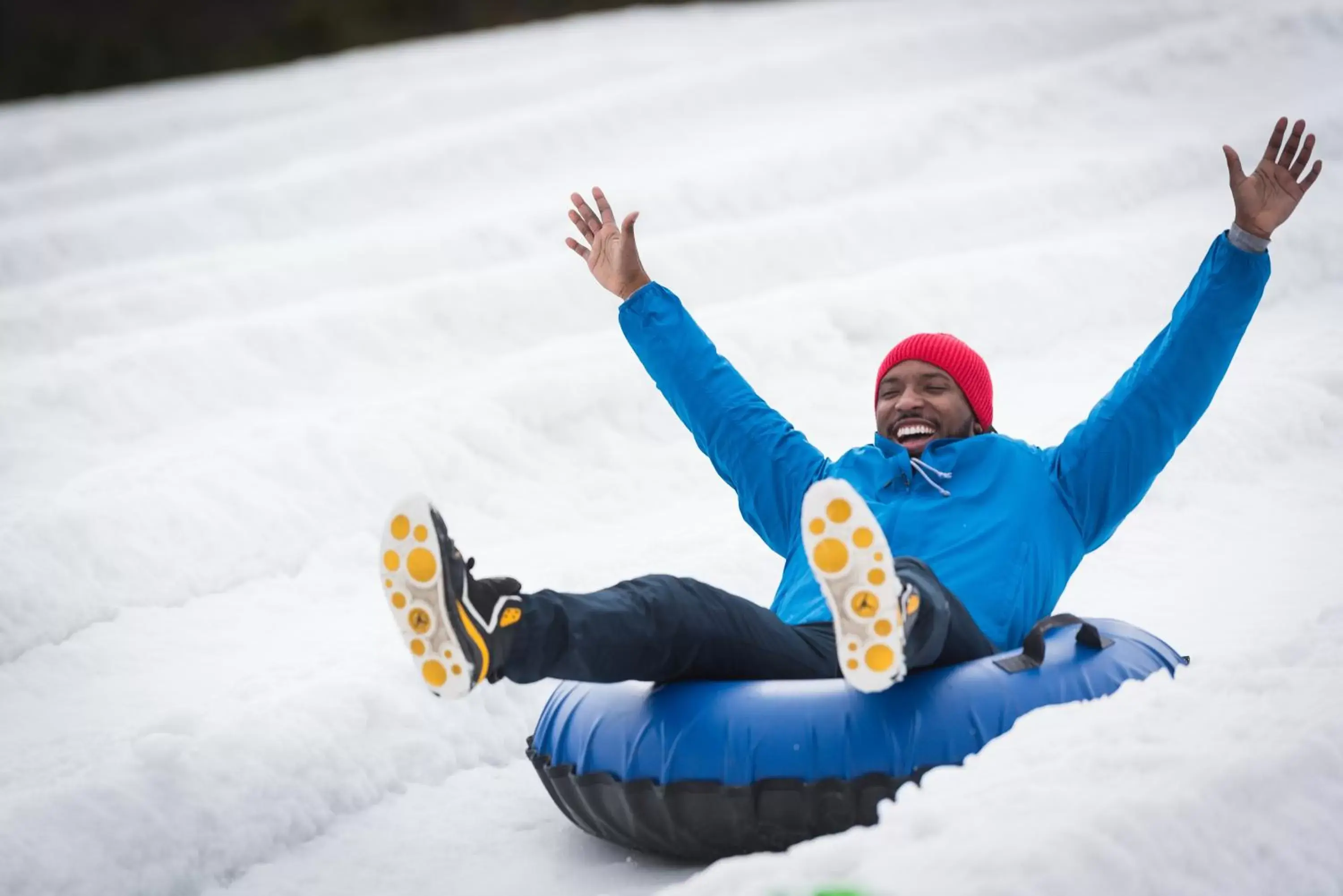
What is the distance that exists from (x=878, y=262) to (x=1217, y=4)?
379 centimetres

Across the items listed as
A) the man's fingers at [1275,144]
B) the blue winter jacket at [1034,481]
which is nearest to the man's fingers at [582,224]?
the blue winter jacket at [1034,481]

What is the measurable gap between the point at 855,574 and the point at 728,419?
0.92m

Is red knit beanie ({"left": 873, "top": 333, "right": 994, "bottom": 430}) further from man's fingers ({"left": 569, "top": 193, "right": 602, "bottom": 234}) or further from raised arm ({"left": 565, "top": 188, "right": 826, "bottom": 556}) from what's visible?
man's fingers ({"left": 569, "top": 193, "right": 602, "bottom": 234})

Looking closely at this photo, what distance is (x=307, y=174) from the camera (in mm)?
6941

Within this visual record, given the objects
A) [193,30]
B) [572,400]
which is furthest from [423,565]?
[193,30]

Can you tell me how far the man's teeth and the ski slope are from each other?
2.25 feet

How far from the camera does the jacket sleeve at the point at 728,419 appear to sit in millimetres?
2863

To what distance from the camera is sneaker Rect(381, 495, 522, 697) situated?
207 centimetres

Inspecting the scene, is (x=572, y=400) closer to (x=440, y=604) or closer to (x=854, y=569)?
(x=440, y=604)

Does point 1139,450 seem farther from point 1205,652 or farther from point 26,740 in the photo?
point 26,740

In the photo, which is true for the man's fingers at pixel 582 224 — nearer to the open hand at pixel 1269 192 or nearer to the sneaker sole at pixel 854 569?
the sneaker sole at pixel 854 569

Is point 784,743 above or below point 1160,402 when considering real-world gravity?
below

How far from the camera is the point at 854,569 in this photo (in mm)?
2021

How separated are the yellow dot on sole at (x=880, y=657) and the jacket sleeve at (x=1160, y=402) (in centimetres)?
78
